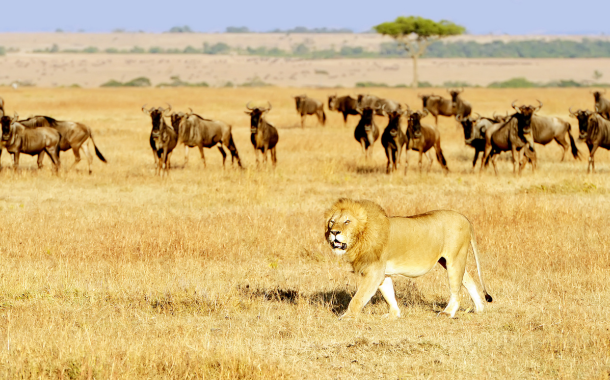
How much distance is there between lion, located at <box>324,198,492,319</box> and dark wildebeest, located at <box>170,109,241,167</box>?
1281 cm

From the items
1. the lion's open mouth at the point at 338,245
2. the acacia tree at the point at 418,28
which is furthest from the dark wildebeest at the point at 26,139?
the acacia tree at the point at 418,28

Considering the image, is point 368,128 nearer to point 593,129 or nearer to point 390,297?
point 593,129

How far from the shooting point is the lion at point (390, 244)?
6.86m

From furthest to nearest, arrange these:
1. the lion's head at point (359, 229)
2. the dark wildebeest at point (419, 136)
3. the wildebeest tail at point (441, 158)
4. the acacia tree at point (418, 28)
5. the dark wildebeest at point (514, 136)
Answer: the acacia tree at point (418, 28) → the wildebeest tail at point (441, 158) → the dark wildebeest at point (419, 136) → the dark wildebeest at point (514, 136) → the lion's head at point (359, 229)

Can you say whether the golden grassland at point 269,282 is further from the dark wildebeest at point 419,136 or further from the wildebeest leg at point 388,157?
the dark wildebeest at point 419,136

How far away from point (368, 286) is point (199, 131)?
13741mm

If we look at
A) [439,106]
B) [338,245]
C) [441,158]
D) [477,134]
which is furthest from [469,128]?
[338,245]

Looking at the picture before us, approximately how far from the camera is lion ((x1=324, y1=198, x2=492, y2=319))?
686 centimetres

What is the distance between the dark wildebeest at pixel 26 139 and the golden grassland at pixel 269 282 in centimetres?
52

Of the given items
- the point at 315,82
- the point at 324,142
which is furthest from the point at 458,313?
the point at 315,82

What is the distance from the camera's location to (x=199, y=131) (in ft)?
66.0

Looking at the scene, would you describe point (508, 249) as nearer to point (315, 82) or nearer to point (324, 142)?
point (324, 142)

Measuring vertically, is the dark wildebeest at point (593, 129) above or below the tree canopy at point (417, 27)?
below

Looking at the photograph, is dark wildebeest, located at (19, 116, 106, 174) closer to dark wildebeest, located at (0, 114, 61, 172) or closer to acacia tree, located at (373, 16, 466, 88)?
dark wildebeest, located at (0, 114, 61, 172)
